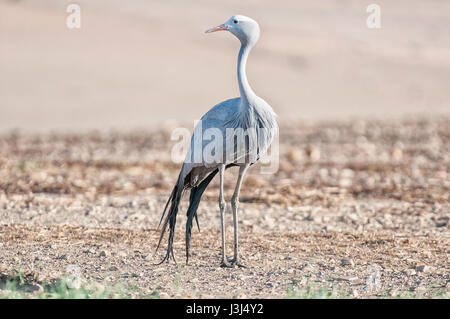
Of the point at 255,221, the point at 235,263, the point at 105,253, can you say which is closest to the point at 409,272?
the point at 235,263

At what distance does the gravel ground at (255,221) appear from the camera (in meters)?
5.88

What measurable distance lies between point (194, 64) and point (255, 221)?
2243 cm

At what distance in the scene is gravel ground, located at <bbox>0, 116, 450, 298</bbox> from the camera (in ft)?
19.3

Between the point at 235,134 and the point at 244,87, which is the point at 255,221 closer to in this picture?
the point at 235,134

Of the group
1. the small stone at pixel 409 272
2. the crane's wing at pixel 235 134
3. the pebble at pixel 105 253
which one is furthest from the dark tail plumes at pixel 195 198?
the small stone at pixel 409 272

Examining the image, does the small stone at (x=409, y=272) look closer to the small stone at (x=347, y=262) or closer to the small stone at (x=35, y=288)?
the small stone at (x=347, y=262)

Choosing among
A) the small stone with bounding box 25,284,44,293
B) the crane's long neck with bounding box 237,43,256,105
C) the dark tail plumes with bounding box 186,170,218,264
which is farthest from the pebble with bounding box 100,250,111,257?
the crane's long neck with bounding box 237,43,256,105

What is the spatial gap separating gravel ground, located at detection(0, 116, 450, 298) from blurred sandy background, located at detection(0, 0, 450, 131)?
25.1 ft

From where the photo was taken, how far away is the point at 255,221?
8.10 meters

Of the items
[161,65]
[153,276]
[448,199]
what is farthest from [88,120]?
[153,276]

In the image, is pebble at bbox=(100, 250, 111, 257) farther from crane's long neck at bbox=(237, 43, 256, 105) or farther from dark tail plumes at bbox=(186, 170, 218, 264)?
crane's long neck at bbox=(237, 43, 256, 105)

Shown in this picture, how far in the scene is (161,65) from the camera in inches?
1152

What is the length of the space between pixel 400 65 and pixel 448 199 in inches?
886
